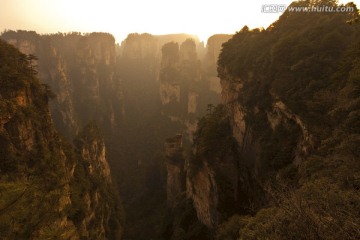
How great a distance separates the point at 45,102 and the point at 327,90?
2968 centimetres

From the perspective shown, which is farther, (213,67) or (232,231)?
(213,67)

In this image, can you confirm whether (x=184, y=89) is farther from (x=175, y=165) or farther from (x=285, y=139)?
(x=285, y=139)

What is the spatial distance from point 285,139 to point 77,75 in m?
107

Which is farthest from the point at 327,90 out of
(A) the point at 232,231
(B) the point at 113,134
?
(B) the point at 113,134

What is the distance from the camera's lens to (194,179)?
133ft

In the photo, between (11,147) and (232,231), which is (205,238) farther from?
(11,147)

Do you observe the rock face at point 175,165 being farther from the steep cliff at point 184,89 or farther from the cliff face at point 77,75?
the cliff face at point 77,75

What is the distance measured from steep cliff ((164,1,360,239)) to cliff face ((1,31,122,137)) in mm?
65255

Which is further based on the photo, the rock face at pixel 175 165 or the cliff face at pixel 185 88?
the cliff face at pixel 185 88

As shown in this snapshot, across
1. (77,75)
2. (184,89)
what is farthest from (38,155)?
(77,75)

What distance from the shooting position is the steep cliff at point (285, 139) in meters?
12.0

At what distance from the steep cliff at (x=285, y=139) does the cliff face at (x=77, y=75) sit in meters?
65.3

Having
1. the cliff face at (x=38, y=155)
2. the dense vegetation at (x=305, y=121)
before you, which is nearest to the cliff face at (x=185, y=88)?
the dense vegetation at (x=305, y=121)

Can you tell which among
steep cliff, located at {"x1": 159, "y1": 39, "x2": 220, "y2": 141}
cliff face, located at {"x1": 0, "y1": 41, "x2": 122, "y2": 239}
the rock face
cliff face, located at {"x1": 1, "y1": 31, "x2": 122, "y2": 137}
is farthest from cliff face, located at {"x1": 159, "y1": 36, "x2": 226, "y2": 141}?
cliff face, located at {"x1": 0, "y1": 41, "x2": 122, "y2": 239}
